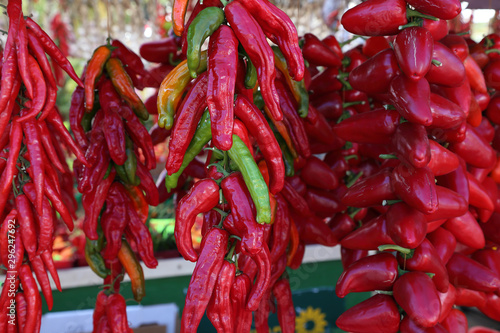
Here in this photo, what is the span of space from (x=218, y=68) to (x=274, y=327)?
195cm

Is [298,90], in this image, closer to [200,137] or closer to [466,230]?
[200,137]

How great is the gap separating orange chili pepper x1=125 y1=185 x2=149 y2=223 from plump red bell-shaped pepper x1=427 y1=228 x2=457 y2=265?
82 centimetres

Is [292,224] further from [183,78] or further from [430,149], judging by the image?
[183,78]

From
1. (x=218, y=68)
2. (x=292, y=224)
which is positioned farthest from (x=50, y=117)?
(x=292, y=224)

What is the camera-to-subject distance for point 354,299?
2.58 metres

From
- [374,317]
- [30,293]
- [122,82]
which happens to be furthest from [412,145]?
[30,293]

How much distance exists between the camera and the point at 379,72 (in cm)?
99

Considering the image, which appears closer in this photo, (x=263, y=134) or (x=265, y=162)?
(x=263, y=134)

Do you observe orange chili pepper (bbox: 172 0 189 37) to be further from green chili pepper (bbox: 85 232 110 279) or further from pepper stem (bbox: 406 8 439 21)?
green chili pepper (bbox: 85 232 110 279)

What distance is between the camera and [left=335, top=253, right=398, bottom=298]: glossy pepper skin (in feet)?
3.32

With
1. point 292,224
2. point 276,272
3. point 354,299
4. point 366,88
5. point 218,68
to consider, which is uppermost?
point 218,68

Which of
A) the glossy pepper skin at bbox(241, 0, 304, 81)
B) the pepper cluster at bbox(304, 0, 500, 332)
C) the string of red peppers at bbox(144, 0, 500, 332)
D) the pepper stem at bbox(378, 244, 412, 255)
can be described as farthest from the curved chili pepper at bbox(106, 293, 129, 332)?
the glossy pepper skin at bbox(241, 0, 304, 81)

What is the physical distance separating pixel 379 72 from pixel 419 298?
0.51m

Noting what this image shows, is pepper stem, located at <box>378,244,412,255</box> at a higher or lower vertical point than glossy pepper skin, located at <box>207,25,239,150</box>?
lower
